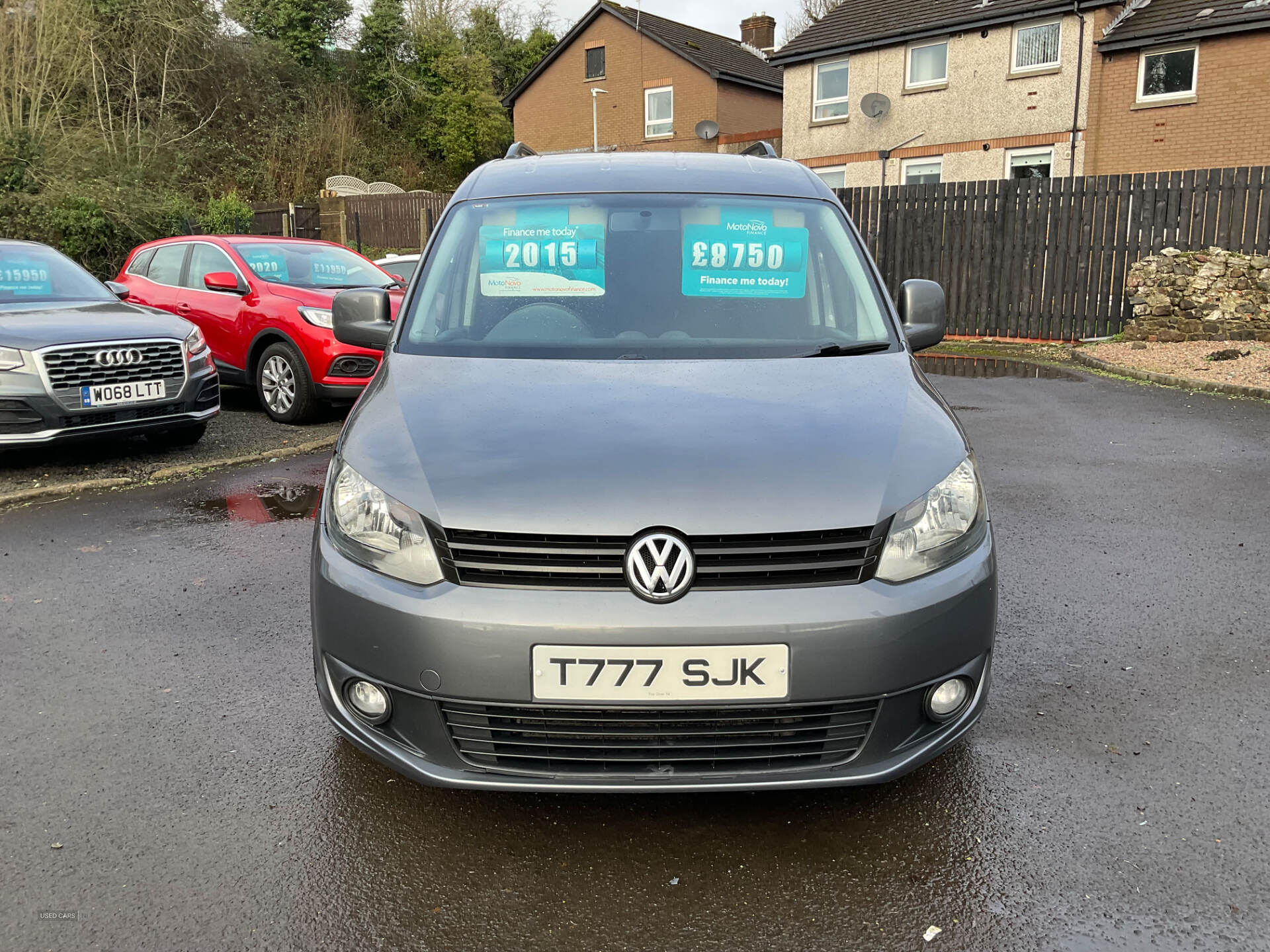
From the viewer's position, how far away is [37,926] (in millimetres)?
2391

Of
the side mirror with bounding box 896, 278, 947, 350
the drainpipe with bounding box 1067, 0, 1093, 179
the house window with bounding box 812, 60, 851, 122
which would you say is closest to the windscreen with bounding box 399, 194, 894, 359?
the side mirror with bounding box 896, 278, 947, 350

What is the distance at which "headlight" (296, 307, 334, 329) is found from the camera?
895 centimetres

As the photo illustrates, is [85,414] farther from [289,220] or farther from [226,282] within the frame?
[289,220]

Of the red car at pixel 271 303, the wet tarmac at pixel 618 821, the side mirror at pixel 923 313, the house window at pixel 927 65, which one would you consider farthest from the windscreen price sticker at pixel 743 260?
the house window at pixel 927 65

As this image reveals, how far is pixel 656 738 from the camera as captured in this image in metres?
2.46

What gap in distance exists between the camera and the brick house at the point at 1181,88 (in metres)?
22.3

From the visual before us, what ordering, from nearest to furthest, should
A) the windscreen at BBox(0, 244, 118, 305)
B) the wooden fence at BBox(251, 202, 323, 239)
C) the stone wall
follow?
the windscreen at BBox(0, 244, 118, 305), the stone wall, the wooden fence at BBox(251, 202, 323, 239)

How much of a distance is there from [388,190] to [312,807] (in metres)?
33.7

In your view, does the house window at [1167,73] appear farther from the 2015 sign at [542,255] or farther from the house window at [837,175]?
the 2015 sign at [542,255]

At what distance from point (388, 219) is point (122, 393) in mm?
22221

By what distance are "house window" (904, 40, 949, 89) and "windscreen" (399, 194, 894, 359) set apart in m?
25.6

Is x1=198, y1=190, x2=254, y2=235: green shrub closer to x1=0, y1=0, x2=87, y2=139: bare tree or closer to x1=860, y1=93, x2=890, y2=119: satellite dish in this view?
x1=0, y1=0, x2=87, y2=139: bare tree

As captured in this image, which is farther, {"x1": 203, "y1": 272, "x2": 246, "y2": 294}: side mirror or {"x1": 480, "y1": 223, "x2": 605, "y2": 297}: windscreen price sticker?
{"x1": 203, "y1": 272, "x2": 246, "y2": 294}: side mirror

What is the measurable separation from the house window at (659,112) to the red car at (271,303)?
27794mm
